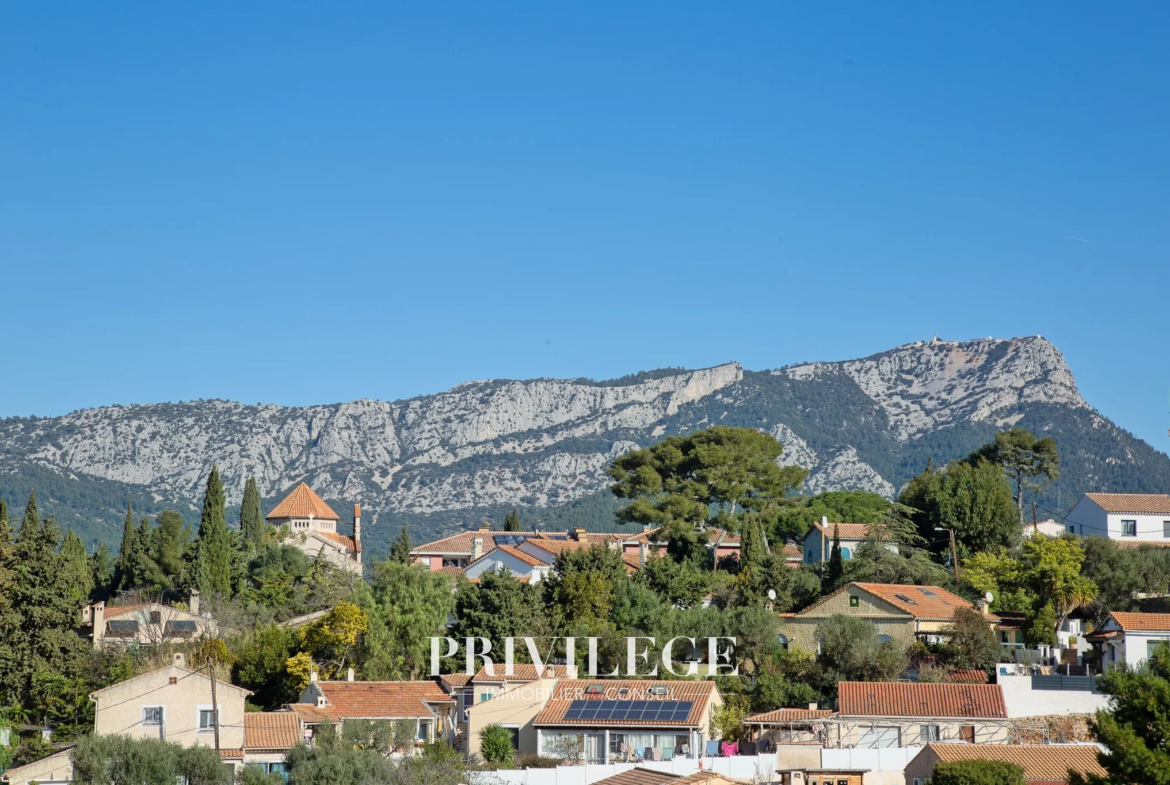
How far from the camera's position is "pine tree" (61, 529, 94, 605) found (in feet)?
181

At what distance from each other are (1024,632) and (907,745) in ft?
39.9

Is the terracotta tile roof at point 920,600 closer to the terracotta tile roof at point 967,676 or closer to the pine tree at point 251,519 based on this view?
the terracotta tile roof at point 967,676

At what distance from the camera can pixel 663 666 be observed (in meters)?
53.5

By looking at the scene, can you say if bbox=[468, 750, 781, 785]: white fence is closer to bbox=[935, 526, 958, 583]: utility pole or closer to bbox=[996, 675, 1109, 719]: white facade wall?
bbox=[996, 675, 1109, 719]: white facade wall

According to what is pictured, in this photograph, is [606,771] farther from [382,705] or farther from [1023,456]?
[1023,456]

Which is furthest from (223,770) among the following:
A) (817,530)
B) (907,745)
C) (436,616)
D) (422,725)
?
(817,530)

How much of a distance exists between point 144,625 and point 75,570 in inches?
227

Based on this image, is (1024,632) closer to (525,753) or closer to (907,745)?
(907,745)

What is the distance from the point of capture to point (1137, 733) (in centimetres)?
2977

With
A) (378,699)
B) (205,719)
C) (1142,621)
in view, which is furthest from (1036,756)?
(205,719)

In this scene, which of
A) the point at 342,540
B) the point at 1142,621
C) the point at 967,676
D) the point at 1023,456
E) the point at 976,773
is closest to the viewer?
the point at 976,773

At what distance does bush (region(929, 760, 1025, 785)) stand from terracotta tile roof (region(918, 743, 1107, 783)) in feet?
6.23

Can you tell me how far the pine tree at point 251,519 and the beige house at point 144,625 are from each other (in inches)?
732

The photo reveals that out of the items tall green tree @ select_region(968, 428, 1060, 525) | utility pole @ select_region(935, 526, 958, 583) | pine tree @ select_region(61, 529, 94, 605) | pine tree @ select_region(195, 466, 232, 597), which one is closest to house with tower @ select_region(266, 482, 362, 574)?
pine tree @ select_region(195, 466, 232, 597)
